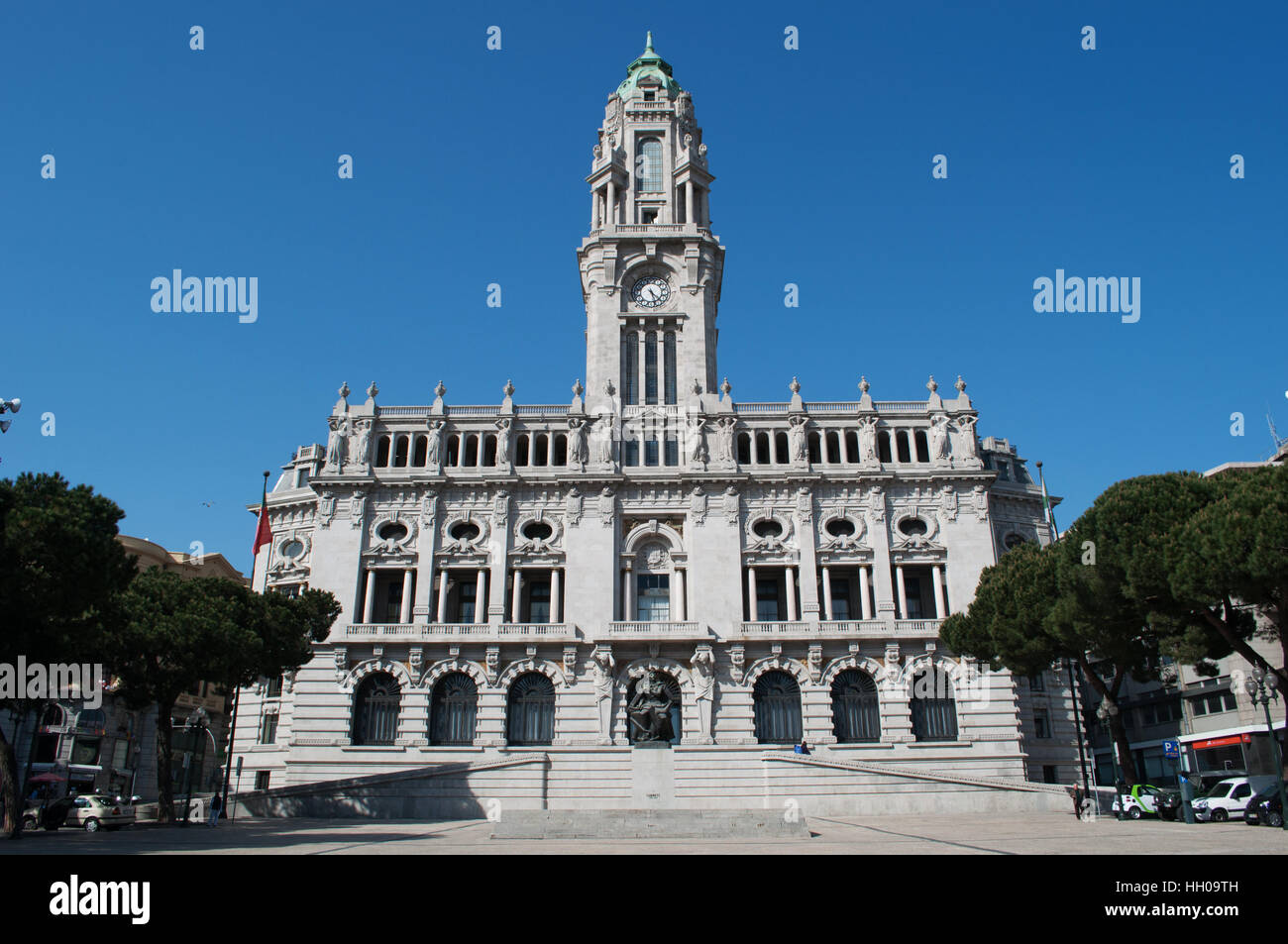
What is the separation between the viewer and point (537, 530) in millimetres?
59500

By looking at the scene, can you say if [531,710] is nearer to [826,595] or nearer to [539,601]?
[539,601]

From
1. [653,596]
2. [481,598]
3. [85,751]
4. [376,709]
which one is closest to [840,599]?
[653,596]

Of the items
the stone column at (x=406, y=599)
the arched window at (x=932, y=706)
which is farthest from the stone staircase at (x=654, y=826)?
the stone column at (x=406, y=599)

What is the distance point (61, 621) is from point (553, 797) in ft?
84.8

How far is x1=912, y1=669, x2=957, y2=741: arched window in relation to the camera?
177 ft

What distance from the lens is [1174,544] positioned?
32156mm

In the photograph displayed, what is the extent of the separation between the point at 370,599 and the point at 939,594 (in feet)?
113

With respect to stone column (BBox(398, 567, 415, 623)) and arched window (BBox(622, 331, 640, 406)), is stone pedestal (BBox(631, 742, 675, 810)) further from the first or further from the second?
arched window (BBox(622, 331, 640, 406))

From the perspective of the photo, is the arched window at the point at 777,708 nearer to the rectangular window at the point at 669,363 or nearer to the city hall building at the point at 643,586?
the city hall building at the point at 643,586
